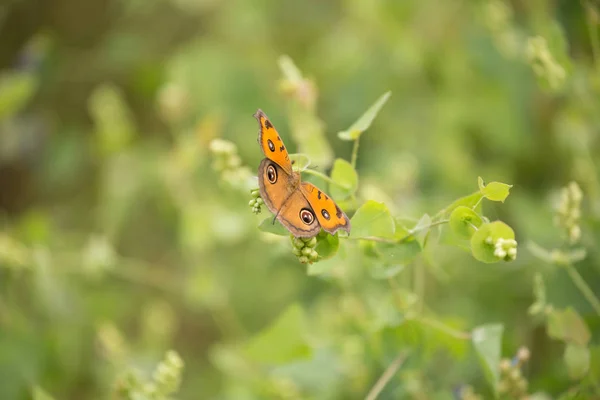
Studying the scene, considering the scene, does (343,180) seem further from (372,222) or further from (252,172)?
(252,172)

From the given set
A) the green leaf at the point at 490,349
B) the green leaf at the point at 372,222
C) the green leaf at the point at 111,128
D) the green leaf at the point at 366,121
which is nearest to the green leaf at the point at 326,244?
the green leaf at the point at 372,222

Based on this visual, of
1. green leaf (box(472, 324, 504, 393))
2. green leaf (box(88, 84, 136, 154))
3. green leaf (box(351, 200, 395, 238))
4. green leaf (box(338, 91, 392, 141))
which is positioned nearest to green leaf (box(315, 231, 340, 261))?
green leaf (box(351, 200, 395, 238))

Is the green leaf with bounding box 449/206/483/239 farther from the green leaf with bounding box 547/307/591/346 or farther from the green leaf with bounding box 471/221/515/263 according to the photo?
the green leaf with bounding box 547/307/591/346

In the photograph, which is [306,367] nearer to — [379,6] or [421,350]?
[421,350]

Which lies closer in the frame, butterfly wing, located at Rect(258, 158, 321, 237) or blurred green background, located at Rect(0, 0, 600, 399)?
butterfly wing, located at Rect(258, 158, 321, 237)

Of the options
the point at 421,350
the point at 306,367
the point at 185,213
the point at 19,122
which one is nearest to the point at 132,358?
the point at 185,213

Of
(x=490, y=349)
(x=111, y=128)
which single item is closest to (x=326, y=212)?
(x=490, y=349)
